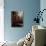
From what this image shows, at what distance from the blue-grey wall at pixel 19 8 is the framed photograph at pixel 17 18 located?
0.44ft

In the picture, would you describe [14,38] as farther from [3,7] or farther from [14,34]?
[3,7]

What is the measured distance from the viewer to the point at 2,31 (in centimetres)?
575

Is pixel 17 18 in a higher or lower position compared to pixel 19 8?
lower

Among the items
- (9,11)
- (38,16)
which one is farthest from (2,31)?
(38,16)

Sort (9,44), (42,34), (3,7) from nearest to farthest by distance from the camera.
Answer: (42,34)
(9,44)
(3,7)

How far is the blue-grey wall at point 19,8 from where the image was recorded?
5.73 m

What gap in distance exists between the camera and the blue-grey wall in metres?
5.73

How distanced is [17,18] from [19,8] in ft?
1.47

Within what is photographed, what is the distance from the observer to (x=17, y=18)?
5.80 m

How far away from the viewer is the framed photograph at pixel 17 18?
19.0 feet

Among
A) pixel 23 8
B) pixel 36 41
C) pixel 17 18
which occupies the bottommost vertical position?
pixel 36 41

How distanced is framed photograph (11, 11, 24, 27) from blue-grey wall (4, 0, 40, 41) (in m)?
0.13

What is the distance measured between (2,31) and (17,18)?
0.87m

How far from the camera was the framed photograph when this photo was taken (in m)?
5.78
